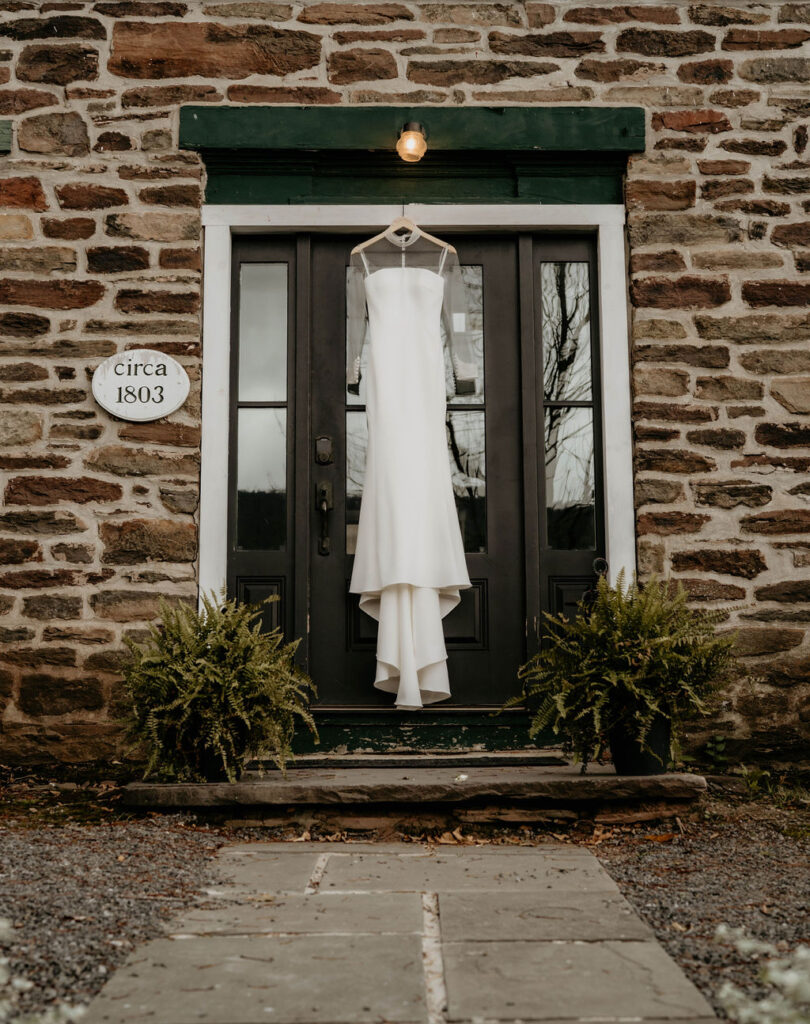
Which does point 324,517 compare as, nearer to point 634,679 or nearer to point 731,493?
point 634,679

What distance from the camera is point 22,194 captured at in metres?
4.27

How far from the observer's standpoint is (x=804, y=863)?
117 inches

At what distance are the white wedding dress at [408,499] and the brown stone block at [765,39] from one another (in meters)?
1.72

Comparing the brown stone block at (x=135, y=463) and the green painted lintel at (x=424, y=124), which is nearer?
the brown stone block at (x=135, y=463)

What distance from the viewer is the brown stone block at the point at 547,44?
4367 millimetres

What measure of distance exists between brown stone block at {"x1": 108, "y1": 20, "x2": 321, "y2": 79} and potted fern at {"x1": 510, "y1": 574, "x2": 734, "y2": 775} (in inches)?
108

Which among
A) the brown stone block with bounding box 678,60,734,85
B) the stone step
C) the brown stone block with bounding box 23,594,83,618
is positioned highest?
the brown stone block with bounding box 678,60,734,85

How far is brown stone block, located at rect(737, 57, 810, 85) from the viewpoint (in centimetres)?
435

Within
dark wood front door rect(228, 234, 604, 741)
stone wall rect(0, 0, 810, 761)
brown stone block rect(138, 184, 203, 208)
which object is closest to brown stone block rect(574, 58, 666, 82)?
stone wall rect(0, 0, 810, 761)

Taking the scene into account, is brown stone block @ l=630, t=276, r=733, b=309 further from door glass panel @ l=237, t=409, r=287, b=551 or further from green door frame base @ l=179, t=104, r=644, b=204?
door glass panel @ l=237, t=409, r=287, b=551

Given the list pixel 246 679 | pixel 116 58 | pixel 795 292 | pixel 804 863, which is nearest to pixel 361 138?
pixel 116 58

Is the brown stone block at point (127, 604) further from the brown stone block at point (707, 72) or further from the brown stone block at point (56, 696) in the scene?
the brown stone block at point (707, 72)

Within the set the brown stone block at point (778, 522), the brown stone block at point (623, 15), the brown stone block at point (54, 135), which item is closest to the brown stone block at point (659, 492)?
the brown stone block at point (778, 522)

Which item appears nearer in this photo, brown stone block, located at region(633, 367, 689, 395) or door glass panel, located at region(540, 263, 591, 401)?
brown stone block, located at region(633, 367, 689, 395)
